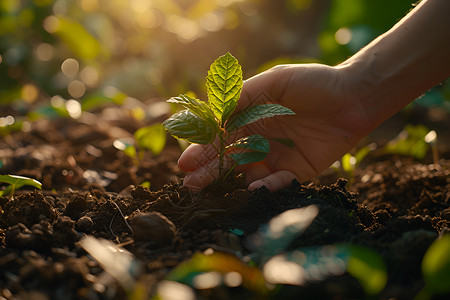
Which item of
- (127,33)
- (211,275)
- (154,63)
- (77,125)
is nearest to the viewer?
(211,275)

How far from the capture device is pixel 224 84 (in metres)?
1.35

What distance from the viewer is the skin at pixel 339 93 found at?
1.64 metres

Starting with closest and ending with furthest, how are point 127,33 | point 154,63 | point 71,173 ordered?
point 71,173 → point 154,63 → point 127,33

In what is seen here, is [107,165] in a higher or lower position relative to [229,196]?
lower

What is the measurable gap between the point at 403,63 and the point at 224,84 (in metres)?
0.94

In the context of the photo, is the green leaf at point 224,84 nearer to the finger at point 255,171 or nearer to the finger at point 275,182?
the finger at point 275,182

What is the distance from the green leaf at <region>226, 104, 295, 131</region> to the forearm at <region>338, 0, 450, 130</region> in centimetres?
62

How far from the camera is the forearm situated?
5.61 feet

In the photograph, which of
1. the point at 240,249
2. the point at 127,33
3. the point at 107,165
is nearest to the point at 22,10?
the point at 127,33

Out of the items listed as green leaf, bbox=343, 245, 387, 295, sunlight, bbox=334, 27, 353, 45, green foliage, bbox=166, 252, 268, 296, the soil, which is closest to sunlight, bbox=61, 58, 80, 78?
the soil

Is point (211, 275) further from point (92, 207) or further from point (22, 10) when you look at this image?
point (22, 10)

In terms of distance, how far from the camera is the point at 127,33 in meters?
5.61

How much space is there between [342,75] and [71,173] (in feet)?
4.91

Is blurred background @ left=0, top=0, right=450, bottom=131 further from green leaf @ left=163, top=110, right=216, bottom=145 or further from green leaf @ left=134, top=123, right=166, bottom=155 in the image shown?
green leaf @ left=163, top=110, right=216, bottom=145
